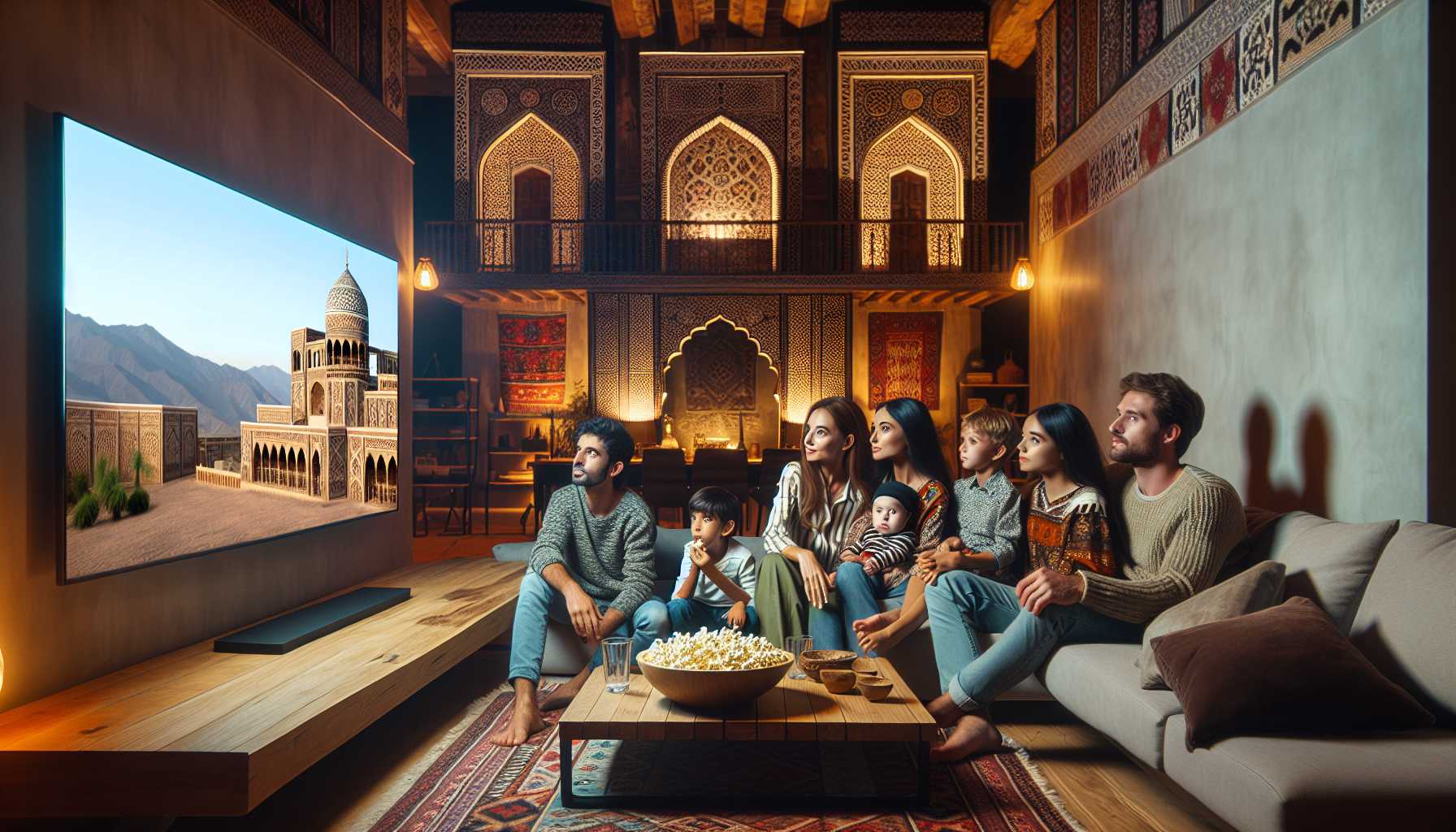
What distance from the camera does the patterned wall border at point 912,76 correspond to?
9.45m

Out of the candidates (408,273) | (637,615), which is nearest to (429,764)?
(637,615)

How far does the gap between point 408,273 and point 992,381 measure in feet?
21.6

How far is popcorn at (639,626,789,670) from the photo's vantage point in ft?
7.09

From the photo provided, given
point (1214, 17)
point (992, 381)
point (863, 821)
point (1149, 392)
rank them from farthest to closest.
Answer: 1. point (992, 381)
2. point (1214, 17)
3. point (1149, 392)
4. point (863, 821)

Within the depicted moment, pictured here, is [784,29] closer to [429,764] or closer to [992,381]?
[992,381]

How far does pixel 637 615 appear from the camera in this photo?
9.91ft

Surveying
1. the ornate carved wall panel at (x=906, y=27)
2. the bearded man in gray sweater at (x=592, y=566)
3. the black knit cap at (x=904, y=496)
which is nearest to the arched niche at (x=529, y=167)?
the ornate carved wall panel at (x=906, y=27)

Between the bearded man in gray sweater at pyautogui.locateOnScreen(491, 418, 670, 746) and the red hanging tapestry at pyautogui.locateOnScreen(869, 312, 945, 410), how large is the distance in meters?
6.86

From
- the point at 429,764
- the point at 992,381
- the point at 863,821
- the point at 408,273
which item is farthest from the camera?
the point at 992,381

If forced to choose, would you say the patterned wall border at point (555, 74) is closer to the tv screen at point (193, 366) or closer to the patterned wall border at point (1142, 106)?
the patterned wall border at point (1142, 106)

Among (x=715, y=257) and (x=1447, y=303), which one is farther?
(x=715, y=257)

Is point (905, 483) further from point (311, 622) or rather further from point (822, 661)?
point (311, 622)

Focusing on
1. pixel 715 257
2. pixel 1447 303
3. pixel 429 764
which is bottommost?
pixel 429 764

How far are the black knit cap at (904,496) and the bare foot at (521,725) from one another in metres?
1.34
